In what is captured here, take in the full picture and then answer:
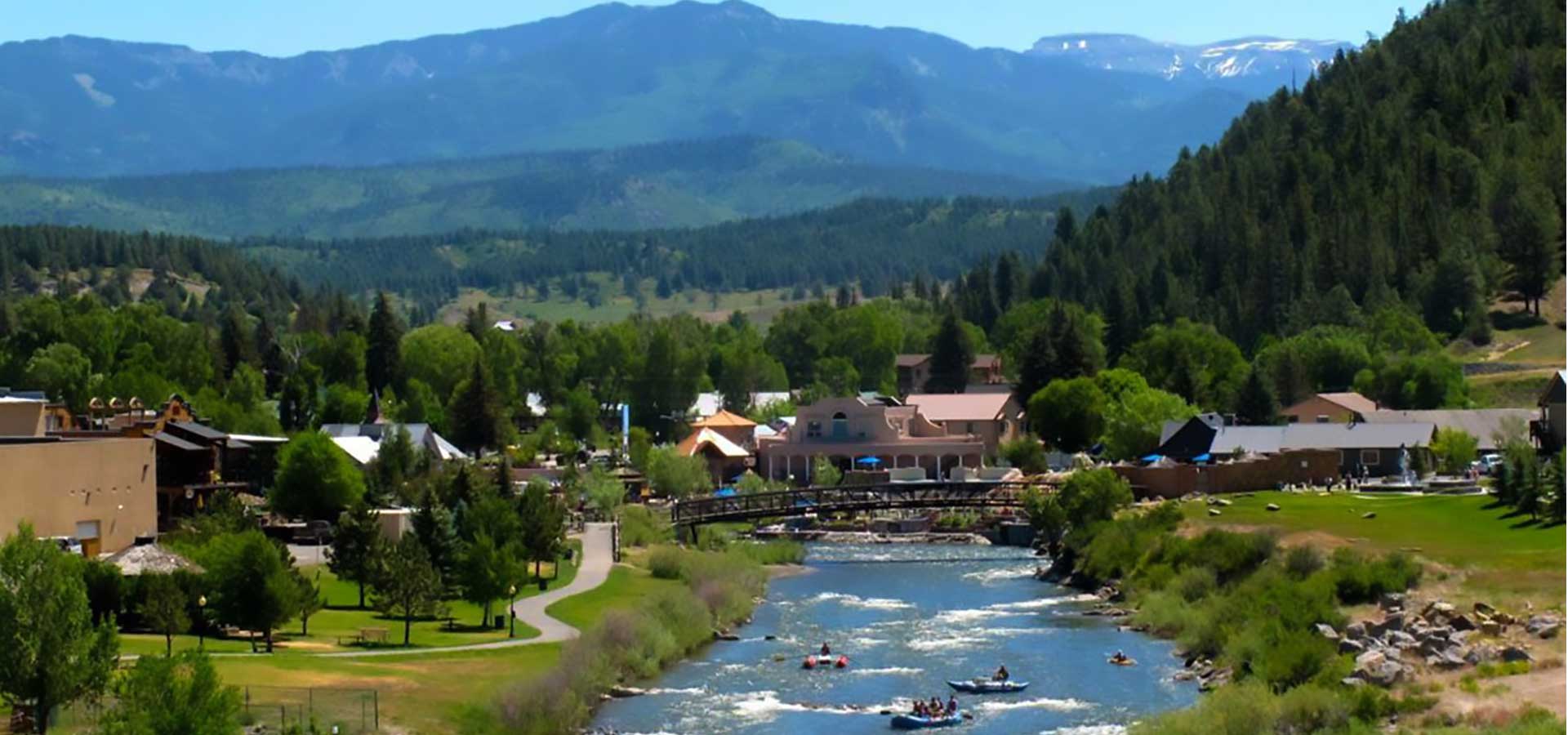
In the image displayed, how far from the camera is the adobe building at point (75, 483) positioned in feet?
280

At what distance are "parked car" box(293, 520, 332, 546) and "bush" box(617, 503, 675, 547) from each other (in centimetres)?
1307

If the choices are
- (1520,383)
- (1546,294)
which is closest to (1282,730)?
(1520,383)

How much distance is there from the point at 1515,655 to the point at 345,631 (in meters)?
30.8

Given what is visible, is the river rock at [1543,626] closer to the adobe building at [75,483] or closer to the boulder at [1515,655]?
the boulder at [1515,655]

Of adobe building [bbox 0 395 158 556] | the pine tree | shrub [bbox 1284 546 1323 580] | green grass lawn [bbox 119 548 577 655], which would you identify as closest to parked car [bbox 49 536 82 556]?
adobe building [bbox 0 395 158 556]

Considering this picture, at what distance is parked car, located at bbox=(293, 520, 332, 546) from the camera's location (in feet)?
343

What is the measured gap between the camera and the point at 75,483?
88562 millimetres

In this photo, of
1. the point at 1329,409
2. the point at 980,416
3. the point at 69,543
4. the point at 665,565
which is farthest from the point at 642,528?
the point at 980,416

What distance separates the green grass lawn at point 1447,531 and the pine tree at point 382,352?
7834 cm

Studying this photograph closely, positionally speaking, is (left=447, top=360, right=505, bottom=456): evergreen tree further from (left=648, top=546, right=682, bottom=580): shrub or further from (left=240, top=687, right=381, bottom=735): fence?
(left=240, top=687, right=381, bottom=735): fence

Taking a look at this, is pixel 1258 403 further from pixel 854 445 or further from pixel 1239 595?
pixel 1239 595

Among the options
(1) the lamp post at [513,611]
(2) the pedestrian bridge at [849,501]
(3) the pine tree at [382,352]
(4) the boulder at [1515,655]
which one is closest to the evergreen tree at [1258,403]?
(2) the pedestrian bridge at [849,501]

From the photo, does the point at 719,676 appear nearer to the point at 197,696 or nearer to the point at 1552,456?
the point at 197,696

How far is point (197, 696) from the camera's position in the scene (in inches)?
2021
